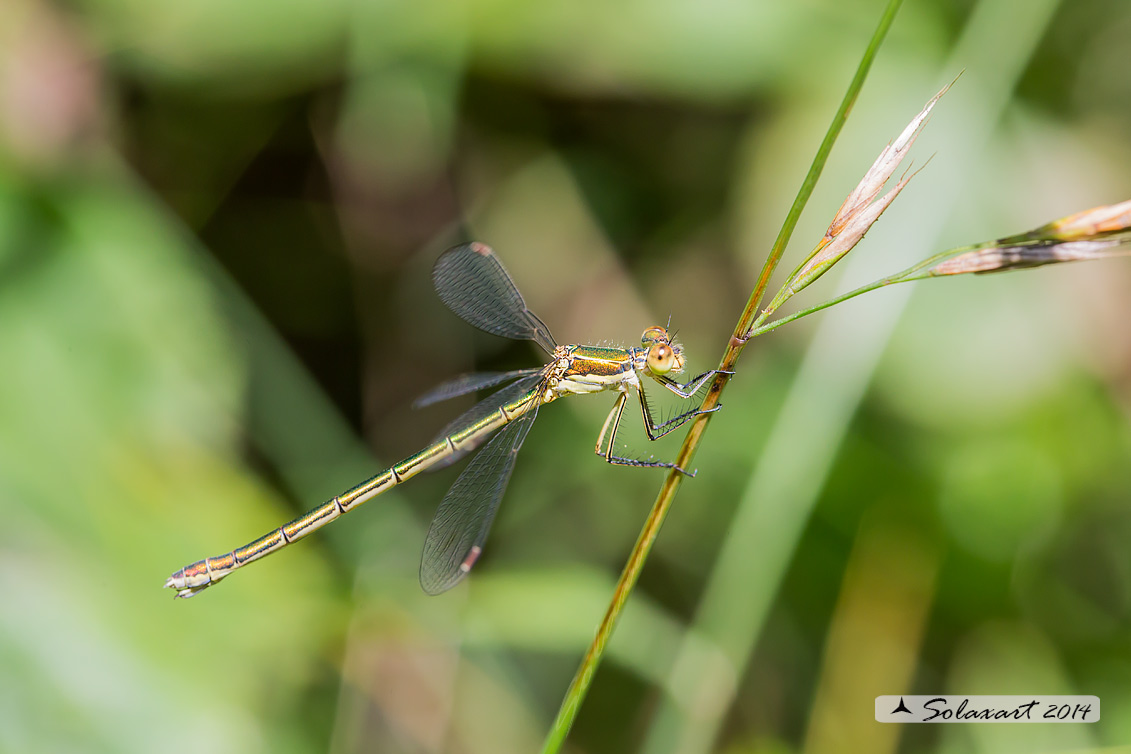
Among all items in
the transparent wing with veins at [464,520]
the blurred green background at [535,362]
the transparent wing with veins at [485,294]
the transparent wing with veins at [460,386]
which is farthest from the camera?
the transparent wing with veins at [485,294]

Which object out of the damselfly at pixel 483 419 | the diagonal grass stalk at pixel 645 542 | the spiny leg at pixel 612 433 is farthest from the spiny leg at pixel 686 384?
the diagonal grass stalk at pixel 645 542

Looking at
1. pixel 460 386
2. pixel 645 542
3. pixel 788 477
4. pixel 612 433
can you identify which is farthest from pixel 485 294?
pixel 645 542

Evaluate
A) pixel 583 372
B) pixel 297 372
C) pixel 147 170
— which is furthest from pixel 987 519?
pixel 147 170

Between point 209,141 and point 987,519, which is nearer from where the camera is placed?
point 987,519

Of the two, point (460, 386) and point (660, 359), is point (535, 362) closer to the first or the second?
point (460, 386)

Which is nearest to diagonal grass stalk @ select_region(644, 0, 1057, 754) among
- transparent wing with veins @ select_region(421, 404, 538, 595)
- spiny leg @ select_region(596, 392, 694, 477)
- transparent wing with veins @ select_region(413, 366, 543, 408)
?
spiny leg @ select_region(596, 392, 694, 477)

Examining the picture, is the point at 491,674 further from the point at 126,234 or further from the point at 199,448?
the point at 126,234

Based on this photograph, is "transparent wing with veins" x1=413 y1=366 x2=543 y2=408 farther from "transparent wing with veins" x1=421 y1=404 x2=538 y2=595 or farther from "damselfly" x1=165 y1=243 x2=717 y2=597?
"transparent wing with veins" x1=421 y1=404 x2=538 y2=595

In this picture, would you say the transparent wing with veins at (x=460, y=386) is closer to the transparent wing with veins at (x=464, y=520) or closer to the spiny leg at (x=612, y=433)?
the transparent wing with veins at (x=464, y=520)
